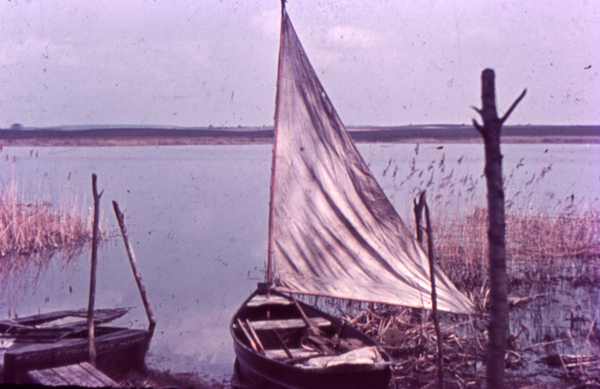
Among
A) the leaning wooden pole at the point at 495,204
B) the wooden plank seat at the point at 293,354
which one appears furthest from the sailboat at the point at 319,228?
the leaning wooden pole at the point at 495,204

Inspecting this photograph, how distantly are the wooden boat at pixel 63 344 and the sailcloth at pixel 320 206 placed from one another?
204 cm

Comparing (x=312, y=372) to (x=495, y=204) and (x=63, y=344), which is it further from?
(x=63, y=344)

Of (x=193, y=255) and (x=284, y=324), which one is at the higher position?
(x=193, y=255)

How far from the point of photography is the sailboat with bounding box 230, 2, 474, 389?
6059mm

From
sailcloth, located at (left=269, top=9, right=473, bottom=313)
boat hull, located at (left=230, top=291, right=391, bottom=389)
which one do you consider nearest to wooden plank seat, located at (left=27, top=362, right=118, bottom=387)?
boat hull, located at (left=230, top=291, right=391, bottom=389)

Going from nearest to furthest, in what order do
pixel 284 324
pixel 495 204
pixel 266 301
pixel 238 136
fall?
pixel 495 204, pixel 284 324, pixel 266 301, pixel 238 136

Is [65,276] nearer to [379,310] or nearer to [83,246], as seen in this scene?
[83,246]

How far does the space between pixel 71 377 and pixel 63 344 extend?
3.60ft

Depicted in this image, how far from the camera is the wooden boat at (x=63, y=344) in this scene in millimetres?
5410

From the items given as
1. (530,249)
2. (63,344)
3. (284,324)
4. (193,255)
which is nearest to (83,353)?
(63,344)

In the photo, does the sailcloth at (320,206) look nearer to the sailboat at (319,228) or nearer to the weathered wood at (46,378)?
the sailboat at (319,228)

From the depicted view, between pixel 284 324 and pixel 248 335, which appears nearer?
pixel 248 335

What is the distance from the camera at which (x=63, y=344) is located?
5.85m

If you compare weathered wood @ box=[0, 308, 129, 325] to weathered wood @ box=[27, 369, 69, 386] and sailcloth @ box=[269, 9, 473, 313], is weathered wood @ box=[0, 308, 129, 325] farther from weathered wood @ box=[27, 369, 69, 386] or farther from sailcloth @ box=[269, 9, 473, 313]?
sailcloth @ box=[269, 9, 473, 313]
